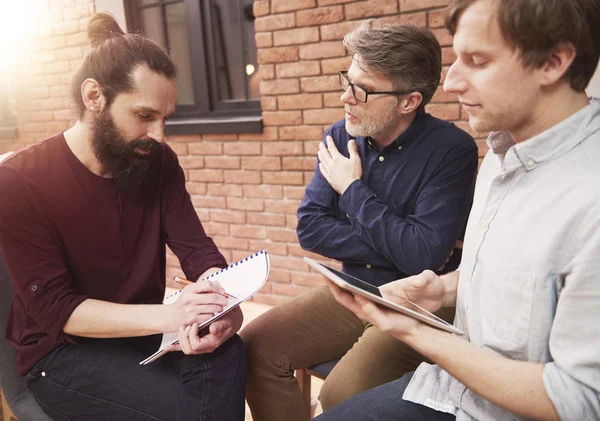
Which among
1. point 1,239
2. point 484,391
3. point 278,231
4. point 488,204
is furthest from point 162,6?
point 484,391

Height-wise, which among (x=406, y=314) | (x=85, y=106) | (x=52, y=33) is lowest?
(x=406, y=314)

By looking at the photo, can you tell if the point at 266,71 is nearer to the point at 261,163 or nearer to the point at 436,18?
the point at 261,163

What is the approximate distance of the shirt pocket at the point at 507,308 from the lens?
0.97m

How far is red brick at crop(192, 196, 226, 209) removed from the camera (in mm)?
3637

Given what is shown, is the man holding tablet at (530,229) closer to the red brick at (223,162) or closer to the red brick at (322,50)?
the red brick at (322,50)

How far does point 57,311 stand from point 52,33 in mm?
3542

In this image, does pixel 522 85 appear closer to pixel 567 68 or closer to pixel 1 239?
pixel 567 68

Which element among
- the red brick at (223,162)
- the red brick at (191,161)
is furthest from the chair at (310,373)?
the red brick at (191,161)

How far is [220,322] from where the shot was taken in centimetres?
144

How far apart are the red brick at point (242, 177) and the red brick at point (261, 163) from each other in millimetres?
35

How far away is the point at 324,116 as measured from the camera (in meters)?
3.05

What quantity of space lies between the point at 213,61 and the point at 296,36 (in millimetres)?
795

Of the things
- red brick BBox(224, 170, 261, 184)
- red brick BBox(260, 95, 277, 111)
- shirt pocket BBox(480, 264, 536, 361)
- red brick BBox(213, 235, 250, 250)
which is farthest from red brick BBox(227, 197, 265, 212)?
shirt pocket BBox(480, 264, 536, 361)

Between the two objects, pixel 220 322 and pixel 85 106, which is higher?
pixel 85 106
